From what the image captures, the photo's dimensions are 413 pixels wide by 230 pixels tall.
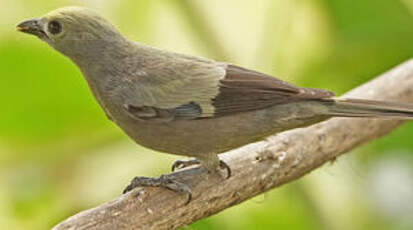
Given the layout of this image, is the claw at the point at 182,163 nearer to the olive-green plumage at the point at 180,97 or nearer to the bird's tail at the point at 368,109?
the olive-green plumage at the point at 180,97

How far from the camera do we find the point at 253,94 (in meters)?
5.39

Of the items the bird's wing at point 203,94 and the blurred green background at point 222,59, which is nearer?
the bird's wing at point 203,94

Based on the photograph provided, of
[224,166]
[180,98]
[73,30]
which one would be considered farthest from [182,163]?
[73,30]

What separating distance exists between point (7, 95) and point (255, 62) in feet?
4.93

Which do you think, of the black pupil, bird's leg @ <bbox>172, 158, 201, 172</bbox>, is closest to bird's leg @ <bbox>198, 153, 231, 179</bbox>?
bird's leg @ <bbox>172, 158, 201, 172</bbox>

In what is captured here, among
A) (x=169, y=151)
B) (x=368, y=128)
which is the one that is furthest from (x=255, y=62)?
(x=169, y=151)

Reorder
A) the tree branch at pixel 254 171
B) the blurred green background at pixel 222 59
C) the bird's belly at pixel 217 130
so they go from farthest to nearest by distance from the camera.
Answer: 1. the blurred green background at pixel 222 59
2. the bird's belly at pixel 217 130
3. the tree branch at pixel 254 171

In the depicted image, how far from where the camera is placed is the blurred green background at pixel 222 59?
Result: 19.1ft

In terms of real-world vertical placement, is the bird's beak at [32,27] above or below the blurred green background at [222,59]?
above

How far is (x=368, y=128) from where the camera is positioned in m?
6.10

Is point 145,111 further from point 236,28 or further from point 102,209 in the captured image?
point 236,28

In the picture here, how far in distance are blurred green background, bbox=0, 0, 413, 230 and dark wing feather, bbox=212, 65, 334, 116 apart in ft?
1.94

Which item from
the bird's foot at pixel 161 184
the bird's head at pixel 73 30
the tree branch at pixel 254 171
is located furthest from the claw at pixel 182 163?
the bird's head at pixel 73 30

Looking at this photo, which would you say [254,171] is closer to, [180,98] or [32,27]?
[180,98]
